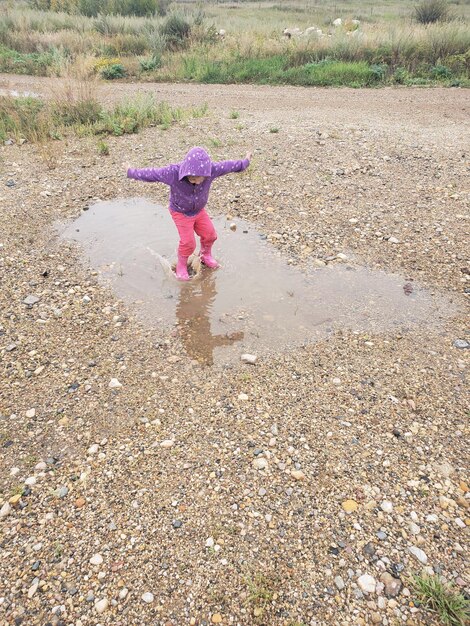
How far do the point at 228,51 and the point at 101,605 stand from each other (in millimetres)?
17167

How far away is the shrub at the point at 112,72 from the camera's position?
584 inches

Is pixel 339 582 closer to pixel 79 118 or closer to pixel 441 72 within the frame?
pixel 79 118

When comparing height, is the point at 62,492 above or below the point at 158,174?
below

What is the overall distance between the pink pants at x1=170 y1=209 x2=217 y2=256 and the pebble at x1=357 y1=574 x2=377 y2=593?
344 cm

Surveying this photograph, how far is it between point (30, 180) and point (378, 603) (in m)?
7.53

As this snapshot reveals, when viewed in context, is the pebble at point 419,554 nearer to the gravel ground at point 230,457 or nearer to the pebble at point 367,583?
the gravel ground at point 230,457

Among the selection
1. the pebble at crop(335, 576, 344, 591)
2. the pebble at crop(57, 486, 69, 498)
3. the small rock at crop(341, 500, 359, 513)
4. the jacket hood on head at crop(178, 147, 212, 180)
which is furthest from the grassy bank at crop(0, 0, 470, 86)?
the pebble at crop(335, 576, 344, 591)

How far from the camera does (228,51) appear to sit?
15.6m

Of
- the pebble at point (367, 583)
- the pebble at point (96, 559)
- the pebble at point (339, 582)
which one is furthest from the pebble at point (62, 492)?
the pebble at point (367, 583)

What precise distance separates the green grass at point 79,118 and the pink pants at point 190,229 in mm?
5555

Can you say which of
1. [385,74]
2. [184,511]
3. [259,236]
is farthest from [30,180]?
[385,74]

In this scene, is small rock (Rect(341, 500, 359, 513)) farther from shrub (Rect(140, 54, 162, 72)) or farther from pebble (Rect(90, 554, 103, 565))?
shrub (Rect(140, 54, 162, 72))

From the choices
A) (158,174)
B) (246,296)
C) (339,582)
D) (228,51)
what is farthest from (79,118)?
(339,582)

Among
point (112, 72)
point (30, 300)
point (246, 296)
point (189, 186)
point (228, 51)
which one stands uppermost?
point (228, 51)
